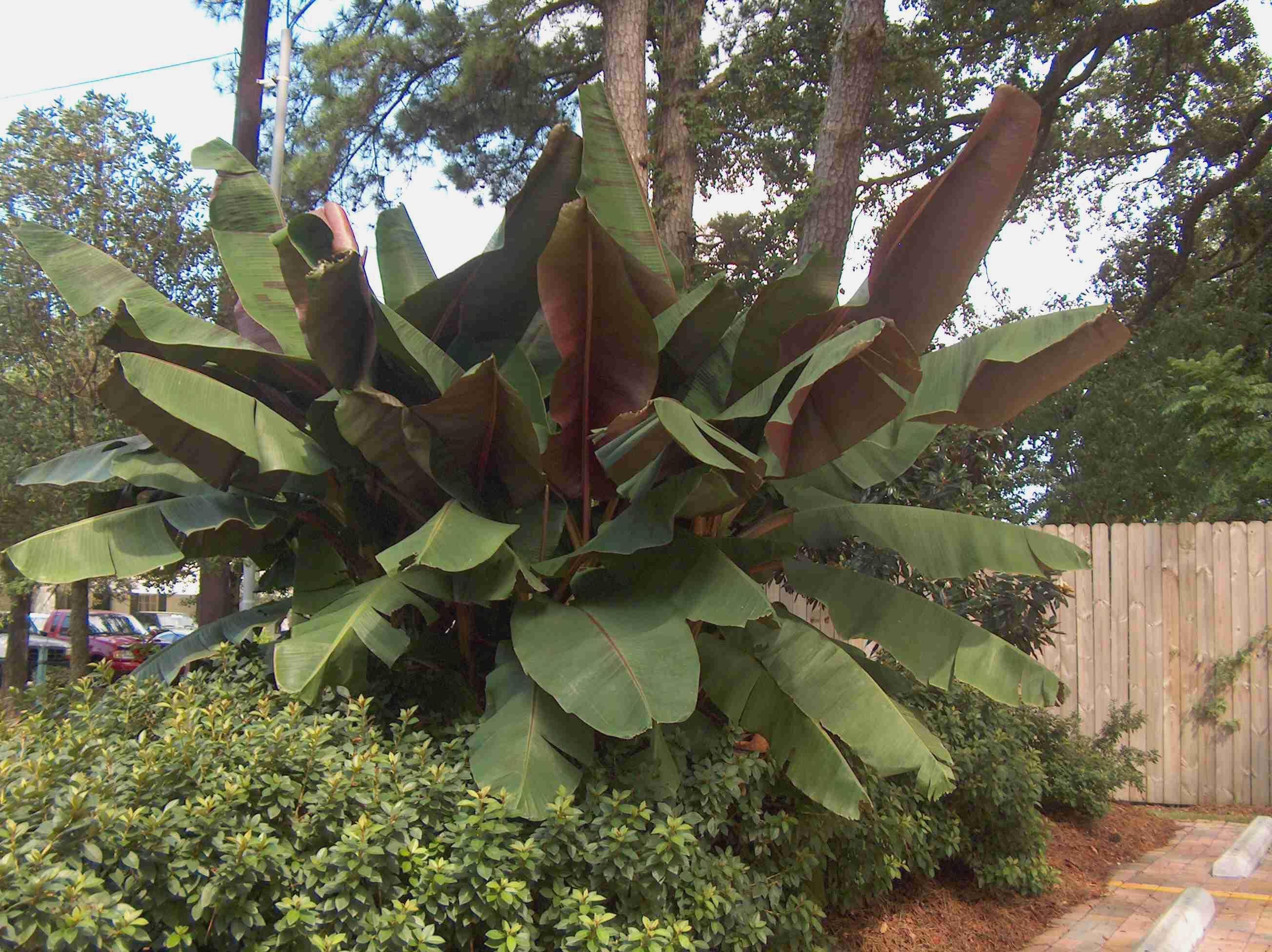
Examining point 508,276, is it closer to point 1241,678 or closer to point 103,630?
point 1241,678

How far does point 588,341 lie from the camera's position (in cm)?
489

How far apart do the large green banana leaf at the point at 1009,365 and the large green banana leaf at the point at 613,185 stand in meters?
1.50

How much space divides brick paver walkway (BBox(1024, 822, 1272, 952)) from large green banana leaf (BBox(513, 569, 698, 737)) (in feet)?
10.0

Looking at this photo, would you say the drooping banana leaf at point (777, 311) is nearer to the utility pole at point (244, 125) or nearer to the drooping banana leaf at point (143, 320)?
the drooping banana leaf at point (143, 320)

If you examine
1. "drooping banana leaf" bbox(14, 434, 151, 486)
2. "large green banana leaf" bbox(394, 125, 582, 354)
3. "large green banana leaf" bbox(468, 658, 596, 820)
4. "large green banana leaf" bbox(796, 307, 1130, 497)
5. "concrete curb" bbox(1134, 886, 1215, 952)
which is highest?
"large green banana leaf" bbox(394, 125, 582, 354)

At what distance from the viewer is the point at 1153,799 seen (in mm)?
9359

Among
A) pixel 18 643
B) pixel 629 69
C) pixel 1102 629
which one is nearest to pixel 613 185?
pixel 629 69

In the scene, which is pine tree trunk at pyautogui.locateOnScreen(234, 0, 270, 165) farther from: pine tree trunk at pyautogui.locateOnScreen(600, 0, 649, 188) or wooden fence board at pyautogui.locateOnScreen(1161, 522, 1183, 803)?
wooden fence board at pyautogui.locateOnScreen(1161, 522, 1183, 803)

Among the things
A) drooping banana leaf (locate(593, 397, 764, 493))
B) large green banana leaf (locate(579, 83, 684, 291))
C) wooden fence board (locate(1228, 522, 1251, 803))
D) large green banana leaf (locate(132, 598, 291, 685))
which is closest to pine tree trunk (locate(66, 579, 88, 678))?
large green banana leaf (locate(132, 598, 291, 685))

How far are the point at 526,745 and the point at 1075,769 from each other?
17.4 feet

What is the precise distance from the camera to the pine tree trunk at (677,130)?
9.43m

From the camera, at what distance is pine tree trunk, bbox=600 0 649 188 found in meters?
8.65

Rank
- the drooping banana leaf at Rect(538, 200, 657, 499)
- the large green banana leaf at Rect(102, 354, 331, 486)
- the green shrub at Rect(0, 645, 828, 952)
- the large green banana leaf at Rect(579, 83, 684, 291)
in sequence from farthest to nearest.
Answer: the large green banana leaf at Rect(579, 83, 684, 291), the large green banana leaf at Rect(102, 354, 331, 486), the drooping banana leaf at Rect(538, 200, 657, 499), the green shrub at Rect(0, 645, 828, 952)

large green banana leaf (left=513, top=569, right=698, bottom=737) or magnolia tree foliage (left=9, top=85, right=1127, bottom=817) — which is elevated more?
magnolia tree foliage (left=9, top=85, right=1127, bottom=817)
